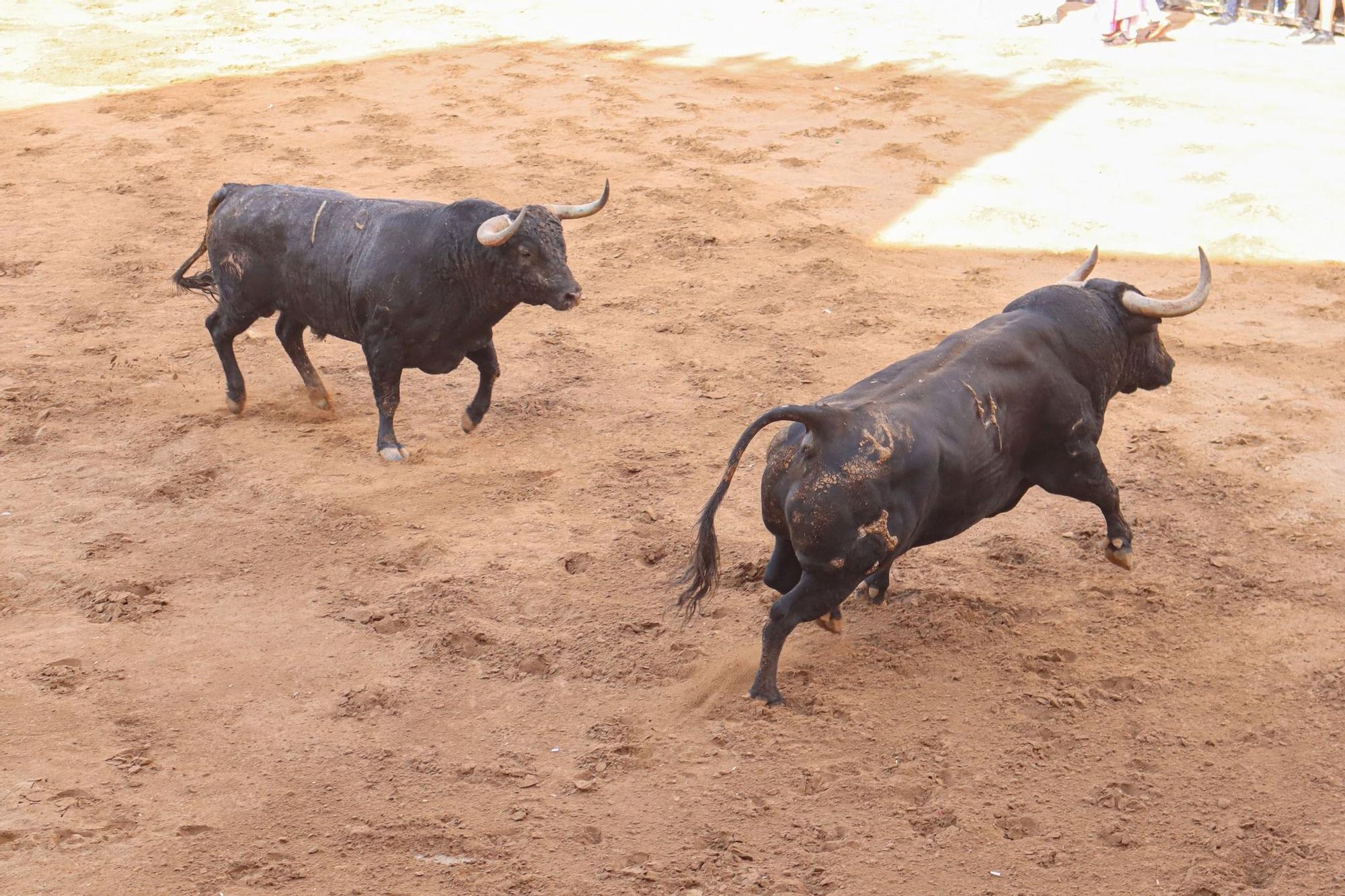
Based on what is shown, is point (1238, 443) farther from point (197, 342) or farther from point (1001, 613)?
point (197, 342)

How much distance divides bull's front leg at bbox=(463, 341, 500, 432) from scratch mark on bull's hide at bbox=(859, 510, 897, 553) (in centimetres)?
277

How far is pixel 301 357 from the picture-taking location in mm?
6633

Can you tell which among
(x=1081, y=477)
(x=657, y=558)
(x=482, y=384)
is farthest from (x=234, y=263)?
(x=1081, y=477)

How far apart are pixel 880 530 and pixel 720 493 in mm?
519

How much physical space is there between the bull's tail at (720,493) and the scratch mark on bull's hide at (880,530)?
12.6 inches

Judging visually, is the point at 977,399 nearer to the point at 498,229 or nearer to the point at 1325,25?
the point at 498,229

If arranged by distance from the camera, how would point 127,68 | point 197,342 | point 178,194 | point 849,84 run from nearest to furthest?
point 197,342 < point 178,194 < point 849,84 < point 127,68

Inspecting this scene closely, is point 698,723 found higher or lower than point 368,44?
lower

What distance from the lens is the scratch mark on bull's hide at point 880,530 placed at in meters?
4.04

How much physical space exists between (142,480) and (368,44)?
940 centimetres

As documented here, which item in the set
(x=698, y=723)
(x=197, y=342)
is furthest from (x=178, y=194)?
(x=698, y=723)

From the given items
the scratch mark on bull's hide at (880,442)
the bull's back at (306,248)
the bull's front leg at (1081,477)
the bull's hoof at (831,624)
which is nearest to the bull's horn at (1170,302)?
the bull's front leg at (1081,477)

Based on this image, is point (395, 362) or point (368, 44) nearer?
point (395, 362)

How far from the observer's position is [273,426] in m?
6.55
